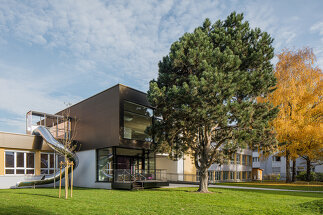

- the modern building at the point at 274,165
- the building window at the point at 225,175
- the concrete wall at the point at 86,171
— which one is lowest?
the modern building at the point at 274,165

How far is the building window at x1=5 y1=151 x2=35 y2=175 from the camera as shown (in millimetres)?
22502

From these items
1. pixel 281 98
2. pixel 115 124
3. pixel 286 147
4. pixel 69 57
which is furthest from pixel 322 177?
pixel 69 57

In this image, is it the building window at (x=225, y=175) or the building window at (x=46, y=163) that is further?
the building window at (x=225, y=175)

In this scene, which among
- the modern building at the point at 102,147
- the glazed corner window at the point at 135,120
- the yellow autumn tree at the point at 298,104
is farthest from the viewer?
the yellow autumn tree at the point at 298,104

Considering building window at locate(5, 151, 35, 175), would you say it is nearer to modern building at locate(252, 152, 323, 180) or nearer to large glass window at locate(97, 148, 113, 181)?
large glass window at locate(97, 148, 113, 181)

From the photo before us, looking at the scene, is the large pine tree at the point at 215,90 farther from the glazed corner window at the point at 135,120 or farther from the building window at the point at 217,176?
the building window at the point at 217,176

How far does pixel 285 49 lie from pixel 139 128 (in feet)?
67.5

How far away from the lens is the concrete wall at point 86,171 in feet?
73.3

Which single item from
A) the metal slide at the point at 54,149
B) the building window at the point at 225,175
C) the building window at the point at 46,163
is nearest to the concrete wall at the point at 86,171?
the metal slide at the point at 54,149

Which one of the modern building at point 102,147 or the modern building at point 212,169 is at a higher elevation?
the modern building at point 102,147

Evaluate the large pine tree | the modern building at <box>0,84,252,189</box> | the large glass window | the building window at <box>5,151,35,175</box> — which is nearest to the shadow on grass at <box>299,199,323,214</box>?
the large pine tree

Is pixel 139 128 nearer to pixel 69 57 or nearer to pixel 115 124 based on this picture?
pixel 115 124

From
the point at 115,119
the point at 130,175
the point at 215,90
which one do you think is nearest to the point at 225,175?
the point at 130,175

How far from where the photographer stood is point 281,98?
94.0 ft
